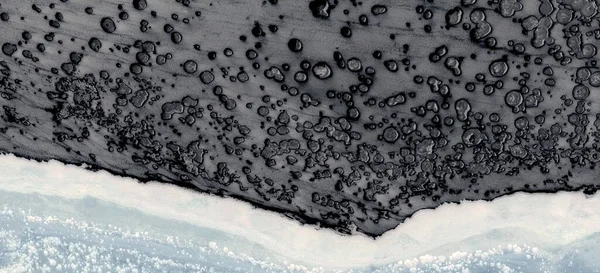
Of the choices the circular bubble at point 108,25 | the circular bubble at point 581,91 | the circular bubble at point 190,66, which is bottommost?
the circular bubble at point 190,66

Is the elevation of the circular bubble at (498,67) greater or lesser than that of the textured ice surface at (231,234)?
greater

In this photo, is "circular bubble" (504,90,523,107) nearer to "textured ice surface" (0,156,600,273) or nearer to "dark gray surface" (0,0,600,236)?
"dark gray surface" (0,0,600,236)

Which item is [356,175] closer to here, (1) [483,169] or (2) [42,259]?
(1) [483,169]

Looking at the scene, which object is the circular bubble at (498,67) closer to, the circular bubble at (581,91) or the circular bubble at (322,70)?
the circular bubble at (581,91)

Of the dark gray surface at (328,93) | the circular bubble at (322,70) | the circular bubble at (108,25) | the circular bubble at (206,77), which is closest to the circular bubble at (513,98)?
the dark gray surface at (328,93)

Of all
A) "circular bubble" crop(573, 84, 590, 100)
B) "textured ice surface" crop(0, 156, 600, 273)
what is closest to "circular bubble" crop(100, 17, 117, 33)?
"textured ice surface" crop(0, 156, 600, 273)

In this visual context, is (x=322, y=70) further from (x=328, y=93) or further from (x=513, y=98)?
(x=513, y=98)

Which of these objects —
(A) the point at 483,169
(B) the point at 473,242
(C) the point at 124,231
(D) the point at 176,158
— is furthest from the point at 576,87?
(C) the point at 124,231
